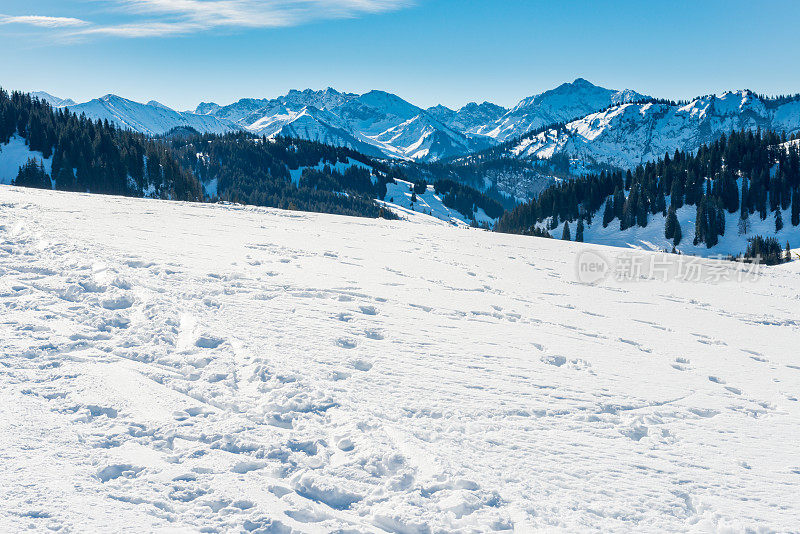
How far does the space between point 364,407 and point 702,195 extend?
101 metres

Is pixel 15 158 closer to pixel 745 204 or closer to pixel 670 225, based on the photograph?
pixel 670 225

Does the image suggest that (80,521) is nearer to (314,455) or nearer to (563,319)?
(314,455)

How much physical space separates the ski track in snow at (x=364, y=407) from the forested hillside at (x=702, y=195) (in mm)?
82908

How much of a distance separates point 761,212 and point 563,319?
93659 millimetres

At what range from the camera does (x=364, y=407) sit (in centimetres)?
621

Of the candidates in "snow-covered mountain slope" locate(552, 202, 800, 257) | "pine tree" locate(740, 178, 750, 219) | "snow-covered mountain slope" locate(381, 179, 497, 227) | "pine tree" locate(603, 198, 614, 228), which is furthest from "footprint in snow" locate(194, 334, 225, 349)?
"snow-covered mountain slope" locate(381, 179, 497, 227)

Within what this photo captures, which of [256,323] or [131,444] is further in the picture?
[256,323]

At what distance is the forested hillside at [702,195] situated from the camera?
82.9 metres

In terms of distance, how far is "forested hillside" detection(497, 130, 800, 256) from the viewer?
82938 mm

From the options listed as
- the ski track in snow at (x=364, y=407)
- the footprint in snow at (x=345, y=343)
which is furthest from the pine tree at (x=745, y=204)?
the footprint in snow at (x=345, y=343)

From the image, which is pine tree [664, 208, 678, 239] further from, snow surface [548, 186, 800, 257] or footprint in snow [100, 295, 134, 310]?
footprint in snow [100, 295, 134, 310]

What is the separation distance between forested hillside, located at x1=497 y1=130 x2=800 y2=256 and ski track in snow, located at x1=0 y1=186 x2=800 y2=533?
8291 cm

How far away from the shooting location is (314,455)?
17.2ft

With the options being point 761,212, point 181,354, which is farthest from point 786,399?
point 761,212
